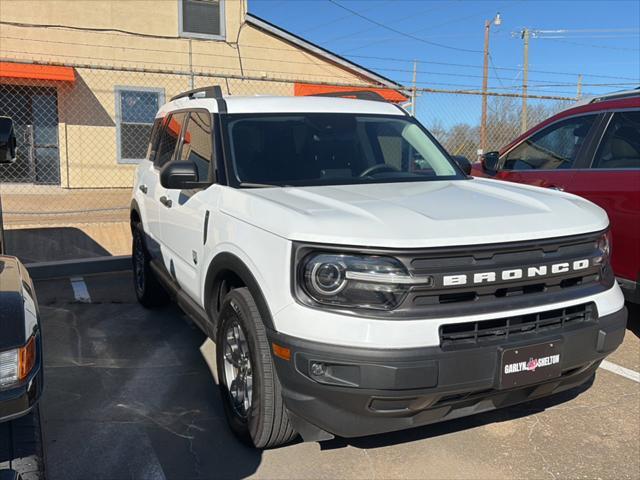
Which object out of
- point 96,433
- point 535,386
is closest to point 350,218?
point 535,386

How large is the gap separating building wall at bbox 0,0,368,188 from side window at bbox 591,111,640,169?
9349 millimetres

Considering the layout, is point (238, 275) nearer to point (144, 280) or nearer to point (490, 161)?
point (144, 280)

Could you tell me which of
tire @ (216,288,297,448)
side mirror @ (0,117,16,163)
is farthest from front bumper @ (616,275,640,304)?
side mirror @ (0,117,16,163)

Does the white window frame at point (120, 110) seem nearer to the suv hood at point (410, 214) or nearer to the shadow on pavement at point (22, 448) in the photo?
the suv hood at point (410, 214)

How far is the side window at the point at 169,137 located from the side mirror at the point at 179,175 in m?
1.23

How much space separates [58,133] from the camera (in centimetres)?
1328

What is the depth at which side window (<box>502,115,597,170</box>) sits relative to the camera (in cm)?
516

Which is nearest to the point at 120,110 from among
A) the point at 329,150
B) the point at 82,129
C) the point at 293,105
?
the point at 82,129

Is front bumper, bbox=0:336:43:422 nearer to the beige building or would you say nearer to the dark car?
the dark car

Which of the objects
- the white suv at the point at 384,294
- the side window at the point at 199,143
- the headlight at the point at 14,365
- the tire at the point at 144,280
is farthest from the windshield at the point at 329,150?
the tire at the point at 144,280

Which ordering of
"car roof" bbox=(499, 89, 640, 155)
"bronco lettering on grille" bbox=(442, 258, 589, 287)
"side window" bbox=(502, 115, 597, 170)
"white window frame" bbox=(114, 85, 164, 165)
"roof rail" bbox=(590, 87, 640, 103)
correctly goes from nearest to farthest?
"bronco lettering on grille" bbox=(442, 258, 589, 287) → "car roof" bbox=(499, 89, 640, 155) → "roof rail" bbox=(590, 87, 640, 103) → "side window" bbox=(502, 115, 597, 170) → "white window frame" bbox=(114, 85, 164, 165)

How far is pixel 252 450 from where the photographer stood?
3219 millimetres

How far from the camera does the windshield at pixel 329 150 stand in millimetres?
3666

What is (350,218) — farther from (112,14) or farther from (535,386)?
(112,14)
